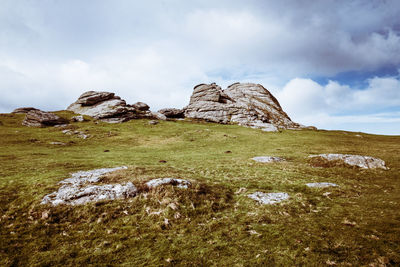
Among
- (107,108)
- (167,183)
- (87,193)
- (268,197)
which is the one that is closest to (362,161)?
(268,197)

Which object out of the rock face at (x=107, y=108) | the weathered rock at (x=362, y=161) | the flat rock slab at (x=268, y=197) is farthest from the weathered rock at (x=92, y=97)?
the flat rock slab at (x=268, y=197)

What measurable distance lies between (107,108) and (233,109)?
64200mm

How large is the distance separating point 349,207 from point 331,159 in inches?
679

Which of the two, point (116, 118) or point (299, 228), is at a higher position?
point (116, 118)

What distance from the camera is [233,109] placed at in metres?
104

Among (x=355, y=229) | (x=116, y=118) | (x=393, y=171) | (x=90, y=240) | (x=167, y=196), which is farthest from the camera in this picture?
(x=116, y=118)

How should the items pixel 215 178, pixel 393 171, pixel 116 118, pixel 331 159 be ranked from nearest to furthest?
pixel 215 178, pixel 393 171, pixel 331 159, pixel 116 118

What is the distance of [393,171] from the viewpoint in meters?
25.1

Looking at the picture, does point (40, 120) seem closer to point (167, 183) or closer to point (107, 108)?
point (107, 108)

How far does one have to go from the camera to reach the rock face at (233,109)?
9736 centimetres

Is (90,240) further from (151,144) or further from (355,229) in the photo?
(151,144)

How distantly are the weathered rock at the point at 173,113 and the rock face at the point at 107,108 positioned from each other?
823 cm

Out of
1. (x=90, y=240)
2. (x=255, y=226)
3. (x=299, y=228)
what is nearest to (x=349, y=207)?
(x=299, y=228)

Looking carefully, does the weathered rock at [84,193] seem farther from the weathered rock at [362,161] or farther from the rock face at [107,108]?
the rock face at [107,108]
